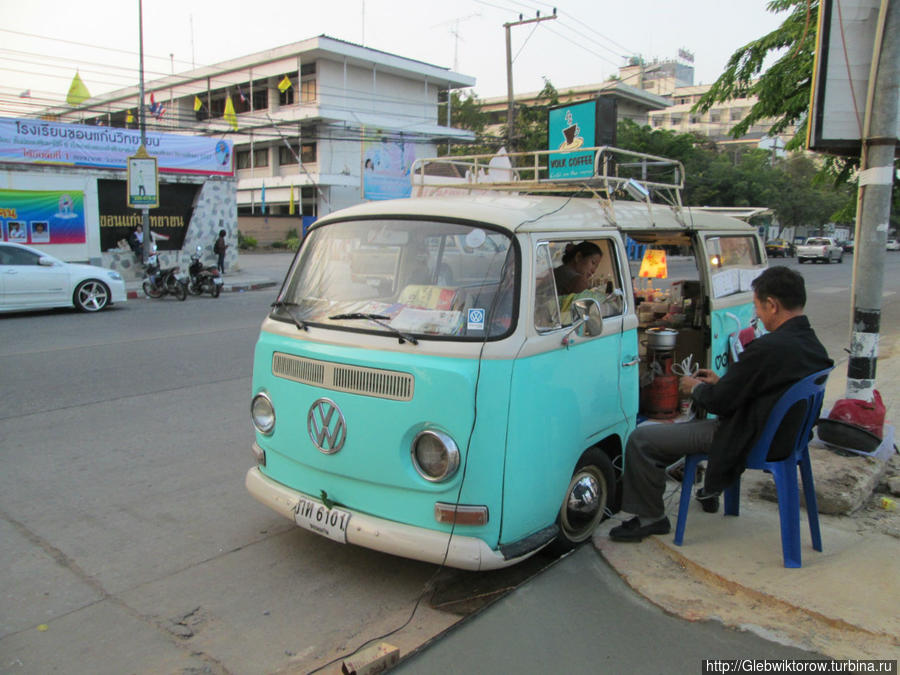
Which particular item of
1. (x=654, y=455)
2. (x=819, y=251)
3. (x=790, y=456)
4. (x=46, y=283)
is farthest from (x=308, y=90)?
(x=790, y=456)

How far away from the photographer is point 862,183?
16.0 feet

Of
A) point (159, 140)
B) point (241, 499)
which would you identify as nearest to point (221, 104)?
point (159, 140)

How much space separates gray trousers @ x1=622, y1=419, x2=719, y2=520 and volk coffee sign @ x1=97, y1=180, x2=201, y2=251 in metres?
22.0

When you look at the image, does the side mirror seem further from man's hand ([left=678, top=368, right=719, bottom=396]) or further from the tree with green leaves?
the tree with green leaves

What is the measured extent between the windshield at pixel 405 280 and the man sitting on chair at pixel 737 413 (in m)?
1.15

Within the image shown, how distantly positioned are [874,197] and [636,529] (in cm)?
285

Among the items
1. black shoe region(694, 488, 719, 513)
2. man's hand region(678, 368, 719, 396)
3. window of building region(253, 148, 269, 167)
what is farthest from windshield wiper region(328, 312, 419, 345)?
window of building region(253, 148, 269, 167)

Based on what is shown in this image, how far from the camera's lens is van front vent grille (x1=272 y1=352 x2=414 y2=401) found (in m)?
3.32

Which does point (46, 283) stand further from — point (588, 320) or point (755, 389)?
point (755, 389)

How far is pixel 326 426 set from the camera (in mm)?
3537

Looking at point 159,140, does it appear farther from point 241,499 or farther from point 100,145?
point 241,499

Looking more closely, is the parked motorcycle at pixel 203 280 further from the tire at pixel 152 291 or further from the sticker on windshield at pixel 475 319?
the sticker on windshield at pixel 475 319

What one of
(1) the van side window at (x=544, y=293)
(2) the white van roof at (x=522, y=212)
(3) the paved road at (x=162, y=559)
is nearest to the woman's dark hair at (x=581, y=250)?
(2) the white van roof at (x=522, y=212)

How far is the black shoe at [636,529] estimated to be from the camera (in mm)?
3896
